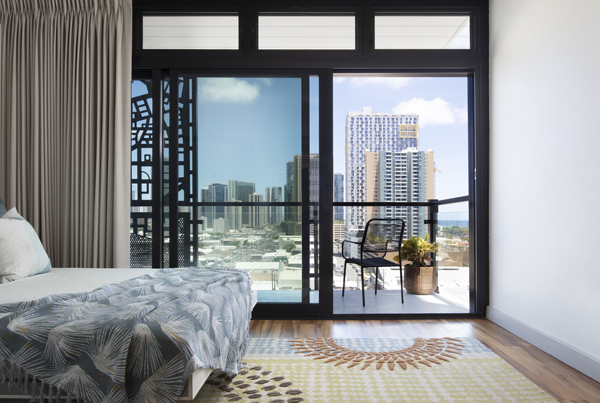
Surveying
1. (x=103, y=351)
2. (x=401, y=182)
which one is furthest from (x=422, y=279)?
(x=103, y=351)

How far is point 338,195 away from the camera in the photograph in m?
4.43

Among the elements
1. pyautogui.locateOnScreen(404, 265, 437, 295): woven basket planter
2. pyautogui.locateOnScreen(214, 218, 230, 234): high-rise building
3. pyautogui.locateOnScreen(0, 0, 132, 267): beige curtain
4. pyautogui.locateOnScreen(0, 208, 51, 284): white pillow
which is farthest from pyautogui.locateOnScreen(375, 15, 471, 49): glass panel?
pyautogui.locateOnScreen(0, 208, 51, 284): white pillow

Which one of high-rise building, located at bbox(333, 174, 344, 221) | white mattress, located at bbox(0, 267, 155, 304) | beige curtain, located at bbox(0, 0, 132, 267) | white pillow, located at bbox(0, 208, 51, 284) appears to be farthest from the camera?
high-rise building, located at bbox(333, 174, 344, 221)

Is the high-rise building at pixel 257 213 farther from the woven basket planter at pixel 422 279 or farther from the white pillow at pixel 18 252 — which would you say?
the woven basket planter at pixel 422 279

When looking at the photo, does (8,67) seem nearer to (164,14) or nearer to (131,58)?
(131,58)

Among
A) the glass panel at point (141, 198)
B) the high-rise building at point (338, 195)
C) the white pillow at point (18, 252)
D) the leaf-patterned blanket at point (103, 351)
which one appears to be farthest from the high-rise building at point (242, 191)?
the leaf-patterned blanket at point (103, 351)

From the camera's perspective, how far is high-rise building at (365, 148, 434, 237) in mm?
4254

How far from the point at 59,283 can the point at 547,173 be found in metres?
2.85

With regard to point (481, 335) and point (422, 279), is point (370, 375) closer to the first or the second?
point (481, 335)

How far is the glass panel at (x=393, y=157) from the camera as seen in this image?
4.12 metres

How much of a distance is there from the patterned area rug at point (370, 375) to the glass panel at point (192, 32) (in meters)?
2.33

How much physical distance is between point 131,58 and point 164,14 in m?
0.46

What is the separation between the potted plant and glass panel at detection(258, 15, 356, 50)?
2120mm

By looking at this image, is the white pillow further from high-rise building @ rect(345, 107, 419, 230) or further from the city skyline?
high-rise building @ rect(345, 107, 419, 230)
